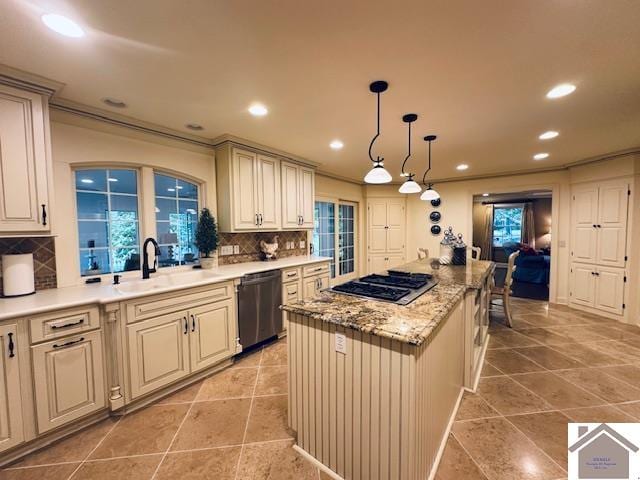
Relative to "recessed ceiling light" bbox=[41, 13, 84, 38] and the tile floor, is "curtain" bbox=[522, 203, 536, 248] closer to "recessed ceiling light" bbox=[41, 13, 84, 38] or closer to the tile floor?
the tile floor

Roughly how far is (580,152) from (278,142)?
4267mm

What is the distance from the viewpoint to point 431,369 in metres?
1.46

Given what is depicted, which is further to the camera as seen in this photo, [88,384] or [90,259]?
[90,259]

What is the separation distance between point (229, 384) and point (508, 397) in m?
2.47

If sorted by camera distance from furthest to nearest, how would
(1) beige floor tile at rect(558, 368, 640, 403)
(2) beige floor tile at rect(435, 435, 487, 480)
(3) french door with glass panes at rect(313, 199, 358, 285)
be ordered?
1. (3) french door with glass panes at rect(313, 199, 358, 285)
2. (1) beige floor tile at rect(558, 368, 640, 403)
3. (2) beige floor tile at rect(435, 435, 487, 480)

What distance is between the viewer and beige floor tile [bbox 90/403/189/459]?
175 centimetres

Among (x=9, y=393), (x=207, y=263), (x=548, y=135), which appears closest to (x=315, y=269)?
(x=207, y=263)

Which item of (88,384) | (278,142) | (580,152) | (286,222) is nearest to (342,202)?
(286,222)

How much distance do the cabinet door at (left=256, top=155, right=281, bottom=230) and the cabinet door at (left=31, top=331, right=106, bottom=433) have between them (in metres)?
2.03

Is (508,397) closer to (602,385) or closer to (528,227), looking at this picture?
(602,385)

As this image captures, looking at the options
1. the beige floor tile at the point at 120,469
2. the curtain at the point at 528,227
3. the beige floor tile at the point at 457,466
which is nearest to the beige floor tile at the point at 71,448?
the beige floor tile at the point at 120,469

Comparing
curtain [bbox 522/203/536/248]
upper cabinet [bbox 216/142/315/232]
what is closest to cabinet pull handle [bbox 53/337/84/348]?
upper cabinet [bbox 216/142/315/232]

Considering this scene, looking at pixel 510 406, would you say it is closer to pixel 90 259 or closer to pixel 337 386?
pixel 337 386

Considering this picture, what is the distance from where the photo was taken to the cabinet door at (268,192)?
3436 mm
